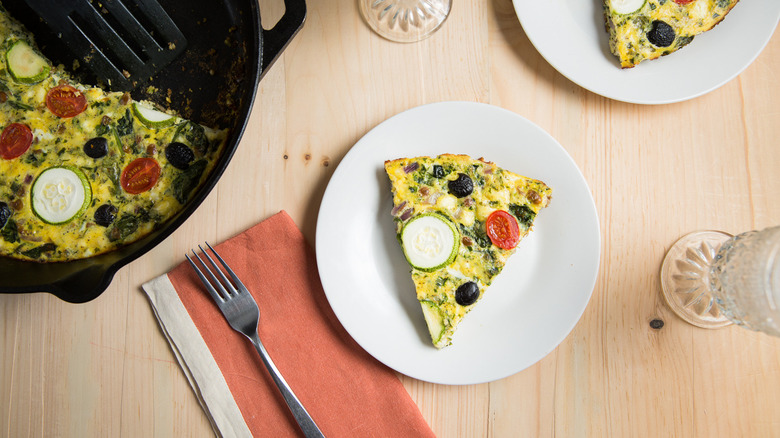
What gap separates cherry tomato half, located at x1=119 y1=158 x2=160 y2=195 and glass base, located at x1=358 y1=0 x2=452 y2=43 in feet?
4.33

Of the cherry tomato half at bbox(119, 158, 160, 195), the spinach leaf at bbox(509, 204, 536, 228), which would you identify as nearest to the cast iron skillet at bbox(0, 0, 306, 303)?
the cherry tomato half at bbox(119, 158, 160, 195)

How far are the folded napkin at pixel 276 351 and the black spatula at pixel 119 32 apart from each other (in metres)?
1.02

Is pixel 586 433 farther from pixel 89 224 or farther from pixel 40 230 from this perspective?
pixel 40 230

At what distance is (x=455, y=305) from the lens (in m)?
2.40

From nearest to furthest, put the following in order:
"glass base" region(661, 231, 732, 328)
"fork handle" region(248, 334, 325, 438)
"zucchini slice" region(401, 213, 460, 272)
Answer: "zucchini slice" region(401, 213, 460, 272), "fork handle" region(248, 334, 325, 438), "glass base" region(661, 231, 732, 328)

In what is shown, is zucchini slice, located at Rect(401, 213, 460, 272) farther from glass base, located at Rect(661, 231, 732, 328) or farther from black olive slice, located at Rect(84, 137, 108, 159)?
black olive slice, located at Rect(84, 137, 108, 159)

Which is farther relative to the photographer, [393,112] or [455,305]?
[393,112]

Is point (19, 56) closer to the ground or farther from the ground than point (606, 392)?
farther from the ground

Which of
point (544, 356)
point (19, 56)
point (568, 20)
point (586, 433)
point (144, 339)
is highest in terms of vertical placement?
point (19, 56)

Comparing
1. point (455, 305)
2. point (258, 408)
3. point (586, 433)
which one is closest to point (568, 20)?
point (455, 305)

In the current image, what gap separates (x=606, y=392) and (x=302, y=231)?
68.9 inches

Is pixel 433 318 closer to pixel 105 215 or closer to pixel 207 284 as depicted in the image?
pixel 207 284

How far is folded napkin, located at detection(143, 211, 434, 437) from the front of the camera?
100 inches

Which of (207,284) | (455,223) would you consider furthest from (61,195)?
(455,223)
